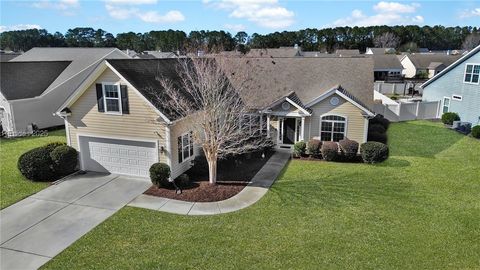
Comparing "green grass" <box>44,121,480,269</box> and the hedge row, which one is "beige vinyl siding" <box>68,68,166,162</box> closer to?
the hedge row

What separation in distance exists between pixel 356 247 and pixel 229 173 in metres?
8.28

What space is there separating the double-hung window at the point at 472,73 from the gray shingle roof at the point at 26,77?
35811mm

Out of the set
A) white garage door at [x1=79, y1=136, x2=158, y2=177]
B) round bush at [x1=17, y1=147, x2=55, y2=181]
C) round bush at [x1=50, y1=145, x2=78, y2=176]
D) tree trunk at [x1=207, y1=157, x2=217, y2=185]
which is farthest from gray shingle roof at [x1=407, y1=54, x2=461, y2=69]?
round bush at [x1=17, y1=147, x2=55, y2=181]

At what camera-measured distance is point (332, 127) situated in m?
20.4

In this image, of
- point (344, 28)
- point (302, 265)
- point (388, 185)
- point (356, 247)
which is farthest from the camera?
point (344, 28)

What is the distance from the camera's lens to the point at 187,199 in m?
14.2

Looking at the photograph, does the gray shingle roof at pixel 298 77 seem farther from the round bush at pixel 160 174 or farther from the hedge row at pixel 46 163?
the hedge row at pixel 46 163

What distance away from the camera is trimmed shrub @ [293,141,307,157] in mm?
19969

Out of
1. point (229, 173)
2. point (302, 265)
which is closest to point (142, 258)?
point (302, 265)

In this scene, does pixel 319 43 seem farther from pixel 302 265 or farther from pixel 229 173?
pixel 302 265

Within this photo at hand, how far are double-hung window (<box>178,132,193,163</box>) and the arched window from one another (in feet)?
27.6

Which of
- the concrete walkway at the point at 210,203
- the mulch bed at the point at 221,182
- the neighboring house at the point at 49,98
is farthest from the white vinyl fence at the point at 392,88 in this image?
the concrete walkway at the point at 210,203

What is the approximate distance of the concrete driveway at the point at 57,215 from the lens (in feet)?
34.3

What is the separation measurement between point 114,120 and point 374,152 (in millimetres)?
14128
